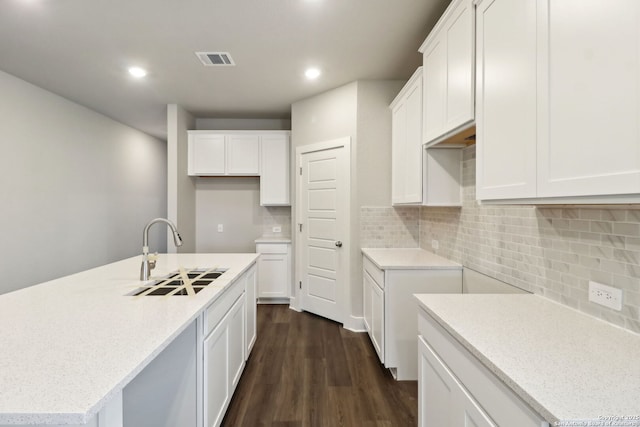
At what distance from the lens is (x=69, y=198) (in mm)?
4008

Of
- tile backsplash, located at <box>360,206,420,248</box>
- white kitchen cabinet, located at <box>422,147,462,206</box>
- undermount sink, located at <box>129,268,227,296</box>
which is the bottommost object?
undermount sink, located at <box>129,268,227,296</box>

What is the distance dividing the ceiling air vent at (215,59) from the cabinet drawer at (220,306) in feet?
6.79

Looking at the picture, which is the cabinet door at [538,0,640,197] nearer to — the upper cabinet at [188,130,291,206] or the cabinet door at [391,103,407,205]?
the cabinet door at [391,103,407,205]

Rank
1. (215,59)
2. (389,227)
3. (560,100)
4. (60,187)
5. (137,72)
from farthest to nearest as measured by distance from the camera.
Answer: (60,187) → (389,227) → (137,72) → (215,59) → (560,100)

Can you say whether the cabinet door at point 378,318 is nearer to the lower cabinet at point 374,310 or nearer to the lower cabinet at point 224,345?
the lower cabinet at point 374,310

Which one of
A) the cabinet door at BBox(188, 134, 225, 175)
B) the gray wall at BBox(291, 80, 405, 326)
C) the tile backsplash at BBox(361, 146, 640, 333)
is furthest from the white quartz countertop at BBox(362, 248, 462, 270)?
the cabinet door at BBox(188, 134, 225, 175)

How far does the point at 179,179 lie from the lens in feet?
13.8

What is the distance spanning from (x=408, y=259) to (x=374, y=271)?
0.31 metres

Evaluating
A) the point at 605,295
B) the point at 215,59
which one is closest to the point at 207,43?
the point at 215,59

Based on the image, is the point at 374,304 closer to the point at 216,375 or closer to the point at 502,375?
the point at 216,375

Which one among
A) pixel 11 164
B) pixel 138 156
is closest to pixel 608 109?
pixel 11 164

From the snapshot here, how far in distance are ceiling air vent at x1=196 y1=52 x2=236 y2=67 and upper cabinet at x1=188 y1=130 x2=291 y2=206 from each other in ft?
4.75

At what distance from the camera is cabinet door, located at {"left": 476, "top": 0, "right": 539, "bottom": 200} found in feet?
3.68

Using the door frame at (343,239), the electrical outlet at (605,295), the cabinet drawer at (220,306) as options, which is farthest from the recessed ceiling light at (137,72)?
the electrical outlet at (605,295)
